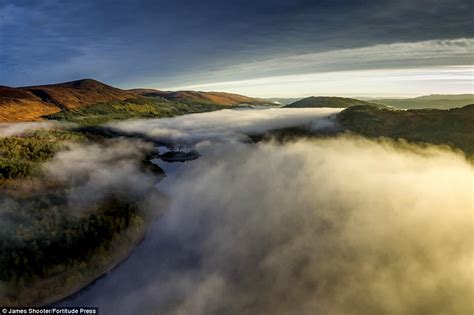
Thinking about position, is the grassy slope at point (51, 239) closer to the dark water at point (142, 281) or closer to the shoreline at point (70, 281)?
the shoreline at point (70, 281)

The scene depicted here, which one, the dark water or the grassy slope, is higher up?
the grassy slope

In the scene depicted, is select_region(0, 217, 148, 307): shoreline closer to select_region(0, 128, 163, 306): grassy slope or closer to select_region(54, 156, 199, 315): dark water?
select_region(0, 128, 163, 306): grassy slope

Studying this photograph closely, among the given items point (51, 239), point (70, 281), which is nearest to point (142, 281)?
point (70, 281)

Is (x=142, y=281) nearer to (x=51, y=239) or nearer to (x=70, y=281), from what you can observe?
(x=70, y=281)

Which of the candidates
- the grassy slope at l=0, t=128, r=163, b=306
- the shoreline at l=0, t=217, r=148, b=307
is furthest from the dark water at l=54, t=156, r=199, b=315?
the grassy slope at l=0, t=128, r=163, b=306

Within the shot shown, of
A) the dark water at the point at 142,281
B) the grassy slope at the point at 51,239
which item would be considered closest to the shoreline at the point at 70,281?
the grassy slope at the point at 51,239

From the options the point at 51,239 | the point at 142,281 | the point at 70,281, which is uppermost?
the point at 51,239

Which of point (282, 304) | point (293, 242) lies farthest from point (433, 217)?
point (282, 304)

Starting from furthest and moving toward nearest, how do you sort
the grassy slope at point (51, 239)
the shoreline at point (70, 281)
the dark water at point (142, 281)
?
the dark water at point (142, 281)
the grassy slope at point (51, 239)
the shoreline at point (70, 281)

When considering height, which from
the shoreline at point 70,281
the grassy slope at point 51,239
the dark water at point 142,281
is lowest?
the dark water at point 142,281

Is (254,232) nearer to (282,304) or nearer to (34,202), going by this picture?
(282,304)

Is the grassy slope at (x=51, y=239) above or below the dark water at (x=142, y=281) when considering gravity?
above
